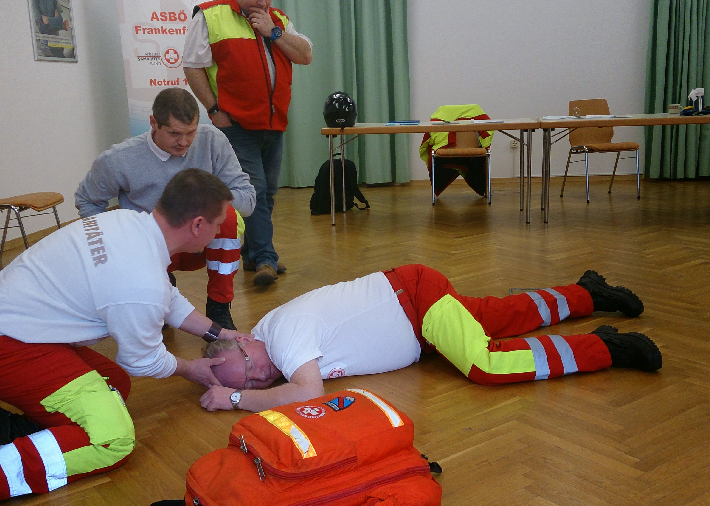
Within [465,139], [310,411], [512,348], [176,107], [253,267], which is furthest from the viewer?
[465,139]

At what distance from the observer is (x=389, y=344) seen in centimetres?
192

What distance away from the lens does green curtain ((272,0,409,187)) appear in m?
6.29

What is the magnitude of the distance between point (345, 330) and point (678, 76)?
5.66m

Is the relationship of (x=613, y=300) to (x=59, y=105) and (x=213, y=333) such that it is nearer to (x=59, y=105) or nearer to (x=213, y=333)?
(x=213, y=333)

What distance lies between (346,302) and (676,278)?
1.77 meters

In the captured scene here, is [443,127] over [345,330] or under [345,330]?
over

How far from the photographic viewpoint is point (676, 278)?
290 cm

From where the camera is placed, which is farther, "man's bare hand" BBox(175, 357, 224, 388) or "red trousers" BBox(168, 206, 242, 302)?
"red trousers" BBox(168, 206, 242, 302)

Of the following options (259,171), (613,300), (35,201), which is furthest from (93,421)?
(35,201)

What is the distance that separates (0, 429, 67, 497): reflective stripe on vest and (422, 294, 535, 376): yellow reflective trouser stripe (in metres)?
1.01

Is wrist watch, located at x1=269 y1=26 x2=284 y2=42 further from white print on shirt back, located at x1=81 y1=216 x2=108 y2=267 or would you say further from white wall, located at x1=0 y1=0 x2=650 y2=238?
white wall, located at x1=0 y1=0 x2=650 y2=238

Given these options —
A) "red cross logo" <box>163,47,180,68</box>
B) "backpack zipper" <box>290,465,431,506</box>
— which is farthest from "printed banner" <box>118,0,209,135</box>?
"backpack zipper" <box>290,465,431,506</box>

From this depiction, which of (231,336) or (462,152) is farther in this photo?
(462,152)

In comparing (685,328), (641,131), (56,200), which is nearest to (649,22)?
(641,131)
